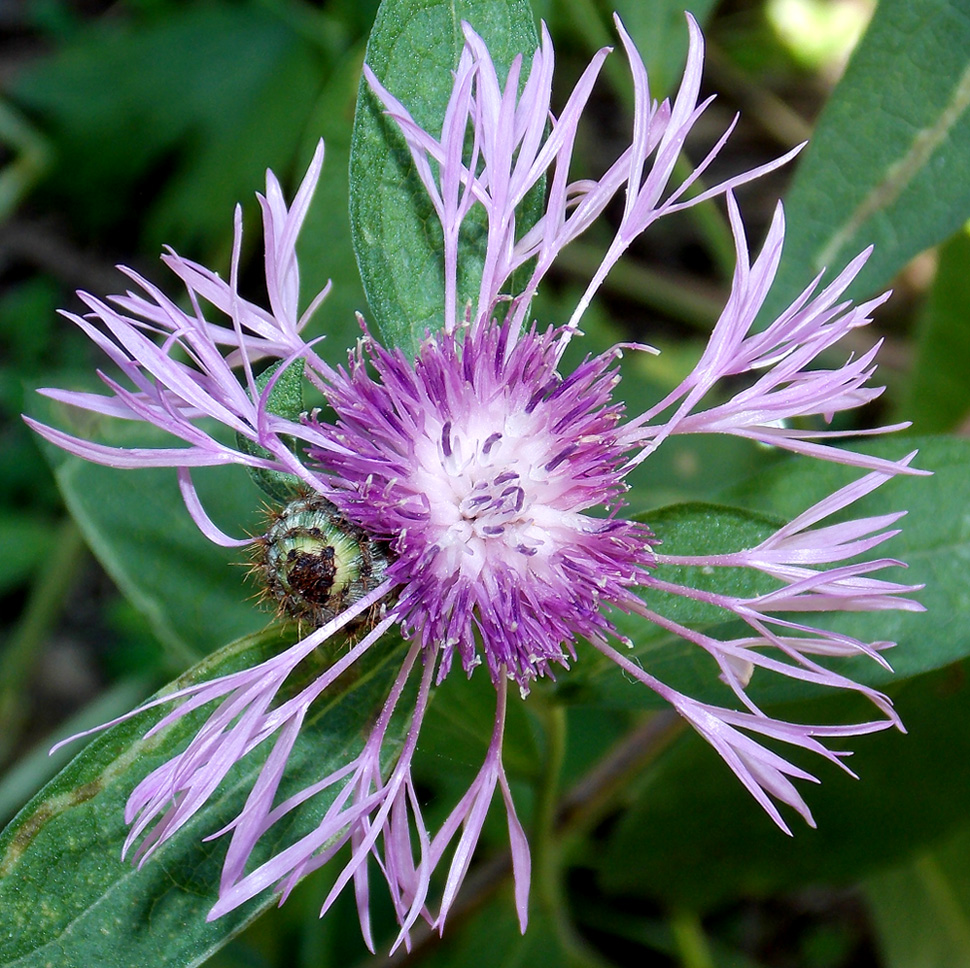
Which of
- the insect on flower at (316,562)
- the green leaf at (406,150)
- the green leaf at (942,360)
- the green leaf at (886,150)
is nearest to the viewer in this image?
the insect on flower at (316,562)

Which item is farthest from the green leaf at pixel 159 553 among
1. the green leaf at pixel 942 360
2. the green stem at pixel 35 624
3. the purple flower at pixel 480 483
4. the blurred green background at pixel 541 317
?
the green leaf at pixel 942 360

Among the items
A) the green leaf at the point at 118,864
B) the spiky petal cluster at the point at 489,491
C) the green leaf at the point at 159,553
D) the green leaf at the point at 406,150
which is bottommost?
the green leaf at the point at 118,864

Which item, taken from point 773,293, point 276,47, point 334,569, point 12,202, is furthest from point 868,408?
point 12,202

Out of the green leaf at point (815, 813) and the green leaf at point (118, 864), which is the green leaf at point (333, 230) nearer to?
the green leaf at point (118, 864)

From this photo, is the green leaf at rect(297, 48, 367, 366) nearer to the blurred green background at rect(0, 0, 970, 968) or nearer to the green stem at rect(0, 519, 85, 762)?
the blurred green background at rect(0, 0, 970, 968)

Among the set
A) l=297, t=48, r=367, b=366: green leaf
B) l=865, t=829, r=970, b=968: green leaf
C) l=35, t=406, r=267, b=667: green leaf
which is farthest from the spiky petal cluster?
l=865, t=829, r=970, b=968: green leaf

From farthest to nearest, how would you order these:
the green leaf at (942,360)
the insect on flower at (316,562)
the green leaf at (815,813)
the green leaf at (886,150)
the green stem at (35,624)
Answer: the green stem at (35,624) < the green leaf at (942,360) < the green leaf at (815,813) < the green leaf at (886,150) < the insect on flower at (316,562)

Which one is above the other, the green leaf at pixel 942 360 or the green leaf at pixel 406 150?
the green leaf at pixel 942 360
